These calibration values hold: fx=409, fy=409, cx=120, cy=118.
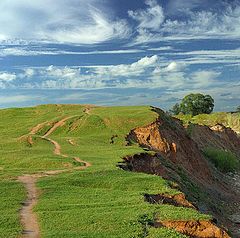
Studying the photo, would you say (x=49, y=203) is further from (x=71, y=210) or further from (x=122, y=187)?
(x=122, y=187)

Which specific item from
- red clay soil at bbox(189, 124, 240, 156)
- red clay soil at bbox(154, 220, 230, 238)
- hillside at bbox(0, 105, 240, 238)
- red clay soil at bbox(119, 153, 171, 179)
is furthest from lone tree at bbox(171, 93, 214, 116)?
red clay soil at bbox(154, 220, 230, 238)

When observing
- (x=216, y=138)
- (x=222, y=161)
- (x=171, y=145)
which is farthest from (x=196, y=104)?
(x=171, y=145)

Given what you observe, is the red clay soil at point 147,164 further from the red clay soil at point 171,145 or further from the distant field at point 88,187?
the red clay soil at point 171,145

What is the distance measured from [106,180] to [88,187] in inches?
44.7

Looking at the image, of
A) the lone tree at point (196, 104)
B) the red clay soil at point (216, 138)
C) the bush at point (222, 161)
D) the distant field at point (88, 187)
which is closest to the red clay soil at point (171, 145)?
the distant field at point (88, 187)

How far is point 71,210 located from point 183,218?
14.7ft

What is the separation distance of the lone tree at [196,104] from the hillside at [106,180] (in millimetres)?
72346

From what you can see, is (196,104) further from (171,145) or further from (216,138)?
(171,145)

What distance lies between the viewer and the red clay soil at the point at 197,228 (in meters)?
15.6

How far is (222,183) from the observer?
39406mm

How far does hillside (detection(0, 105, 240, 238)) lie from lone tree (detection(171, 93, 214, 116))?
72346 mm

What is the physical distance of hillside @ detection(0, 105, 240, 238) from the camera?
50.0 ft

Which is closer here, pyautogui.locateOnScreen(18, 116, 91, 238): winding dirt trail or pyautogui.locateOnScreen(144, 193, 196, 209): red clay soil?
pyautogui.locateOnScreen(18, 116, 91, 238): winding dirt trail

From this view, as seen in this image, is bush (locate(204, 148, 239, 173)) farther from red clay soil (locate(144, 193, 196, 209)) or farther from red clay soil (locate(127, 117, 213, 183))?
red clay soil (locate(144, 193, 196, 209))
